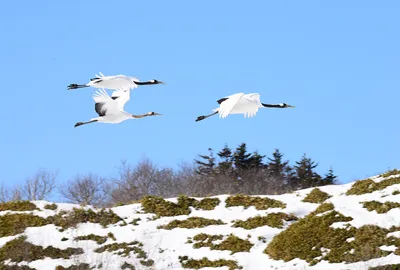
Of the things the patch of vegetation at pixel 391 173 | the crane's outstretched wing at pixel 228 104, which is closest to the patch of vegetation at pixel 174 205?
the crane's outstretched wing at pixel 228 104

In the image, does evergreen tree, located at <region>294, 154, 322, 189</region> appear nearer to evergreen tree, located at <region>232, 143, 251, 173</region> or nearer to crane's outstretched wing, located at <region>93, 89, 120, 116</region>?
evergreen tree, located at <region>232, 143, 251, 173</region>

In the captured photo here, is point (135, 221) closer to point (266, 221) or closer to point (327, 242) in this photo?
point (266, 221)

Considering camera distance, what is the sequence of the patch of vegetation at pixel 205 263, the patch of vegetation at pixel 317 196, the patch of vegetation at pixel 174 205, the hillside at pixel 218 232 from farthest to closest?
1. the patch of vegetation at pixel 317 196
2. the patch of vegetation at pixel 174 205
3. the patch of vegetation at pixel 205 263
4. the hillside at pixel 218 232

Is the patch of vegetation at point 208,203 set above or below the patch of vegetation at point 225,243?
above

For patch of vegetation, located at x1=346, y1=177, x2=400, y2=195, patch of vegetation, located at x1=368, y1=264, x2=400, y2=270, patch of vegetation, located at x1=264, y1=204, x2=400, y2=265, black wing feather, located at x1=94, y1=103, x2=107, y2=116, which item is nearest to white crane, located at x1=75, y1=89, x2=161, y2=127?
black wing feather, located at x1=94, y1=103, x2=107, y2=116

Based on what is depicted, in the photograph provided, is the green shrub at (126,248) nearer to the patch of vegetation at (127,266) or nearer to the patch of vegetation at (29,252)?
the patch of vegetation at (127,266)

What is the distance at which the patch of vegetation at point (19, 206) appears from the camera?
18.6 meters

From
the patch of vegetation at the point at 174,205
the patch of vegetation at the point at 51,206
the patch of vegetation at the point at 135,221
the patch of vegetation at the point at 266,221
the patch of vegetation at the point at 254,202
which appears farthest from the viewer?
the patch of vegetation at the point at 51,206

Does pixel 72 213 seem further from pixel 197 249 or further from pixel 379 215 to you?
pixel 379 215

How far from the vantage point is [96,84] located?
1688 cm

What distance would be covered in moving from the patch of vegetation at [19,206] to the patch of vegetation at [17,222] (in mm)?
483

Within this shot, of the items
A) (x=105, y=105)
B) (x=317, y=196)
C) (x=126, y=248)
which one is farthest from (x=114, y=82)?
(x=317, y=196)

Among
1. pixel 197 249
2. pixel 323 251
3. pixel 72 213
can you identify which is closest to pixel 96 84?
pixel 72 213

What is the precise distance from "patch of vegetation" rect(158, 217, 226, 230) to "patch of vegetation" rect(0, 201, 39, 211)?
384 centimetres
